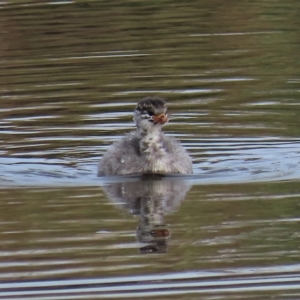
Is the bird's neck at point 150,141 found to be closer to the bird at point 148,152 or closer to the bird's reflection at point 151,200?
the bird at point 148,152

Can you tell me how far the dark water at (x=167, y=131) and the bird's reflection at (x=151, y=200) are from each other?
2 cm

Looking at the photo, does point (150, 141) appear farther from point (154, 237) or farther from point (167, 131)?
point (154, 237)

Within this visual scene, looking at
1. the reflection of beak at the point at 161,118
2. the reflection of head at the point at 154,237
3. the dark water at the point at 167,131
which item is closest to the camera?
the dark water at the point at 167,131

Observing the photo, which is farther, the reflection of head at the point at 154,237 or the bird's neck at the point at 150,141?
the bird's neck at the point at 150,141

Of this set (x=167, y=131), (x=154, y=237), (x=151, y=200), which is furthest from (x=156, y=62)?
(x=154, y=237)

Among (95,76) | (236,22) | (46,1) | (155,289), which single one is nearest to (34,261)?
(155,289)

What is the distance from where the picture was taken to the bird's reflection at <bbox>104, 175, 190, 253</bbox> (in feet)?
37.4

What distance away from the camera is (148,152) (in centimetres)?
1504

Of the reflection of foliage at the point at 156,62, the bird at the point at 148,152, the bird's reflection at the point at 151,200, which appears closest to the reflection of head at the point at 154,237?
the bird's reflection at the point at 151,200

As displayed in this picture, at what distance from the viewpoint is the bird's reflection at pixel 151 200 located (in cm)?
1140

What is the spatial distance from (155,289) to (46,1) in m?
20.2

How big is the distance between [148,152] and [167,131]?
2.41 meters

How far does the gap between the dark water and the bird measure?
30 cm

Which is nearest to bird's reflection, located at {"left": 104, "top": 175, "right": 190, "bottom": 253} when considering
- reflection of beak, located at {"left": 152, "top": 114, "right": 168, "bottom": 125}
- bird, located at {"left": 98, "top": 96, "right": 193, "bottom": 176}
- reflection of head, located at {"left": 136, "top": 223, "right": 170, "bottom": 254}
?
reflection of head, located at {"left": 136, "top": 223, "right": 170, "bottom": 254}
